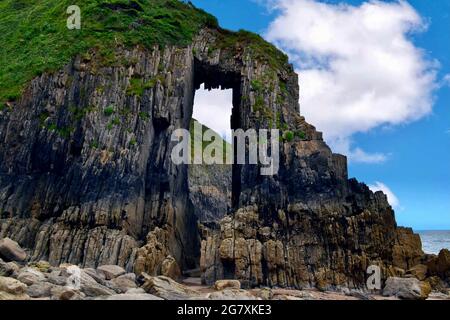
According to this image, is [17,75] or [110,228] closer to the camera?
[110,228]

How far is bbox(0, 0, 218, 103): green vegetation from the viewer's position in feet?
142

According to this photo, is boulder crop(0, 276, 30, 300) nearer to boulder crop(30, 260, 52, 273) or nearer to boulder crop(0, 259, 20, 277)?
boulder crop(0, 259, 20, 277)

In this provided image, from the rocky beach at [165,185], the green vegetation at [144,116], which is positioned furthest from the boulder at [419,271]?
the green vegetation at [144,116]

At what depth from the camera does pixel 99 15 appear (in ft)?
155

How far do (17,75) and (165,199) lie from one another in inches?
861

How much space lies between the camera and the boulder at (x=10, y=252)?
29.5 m

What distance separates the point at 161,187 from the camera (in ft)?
128

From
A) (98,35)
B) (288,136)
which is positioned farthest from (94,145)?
(288,136)

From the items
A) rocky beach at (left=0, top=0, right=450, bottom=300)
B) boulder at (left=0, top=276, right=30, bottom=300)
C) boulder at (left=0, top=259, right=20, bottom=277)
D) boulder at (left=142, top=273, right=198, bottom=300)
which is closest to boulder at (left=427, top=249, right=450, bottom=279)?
rocky beach at (left=0, top=0, right=450, bottom=300)

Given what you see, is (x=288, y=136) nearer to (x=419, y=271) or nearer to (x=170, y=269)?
(x=419, y=271)

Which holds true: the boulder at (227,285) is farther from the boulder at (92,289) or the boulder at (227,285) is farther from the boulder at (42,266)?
the boulder at (42,266)

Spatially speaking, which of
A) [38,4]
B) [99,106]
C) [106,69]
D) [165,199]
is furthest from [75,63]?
[38,4]

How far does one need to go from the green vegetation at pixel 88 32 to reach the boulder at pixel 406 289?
33.1 m
